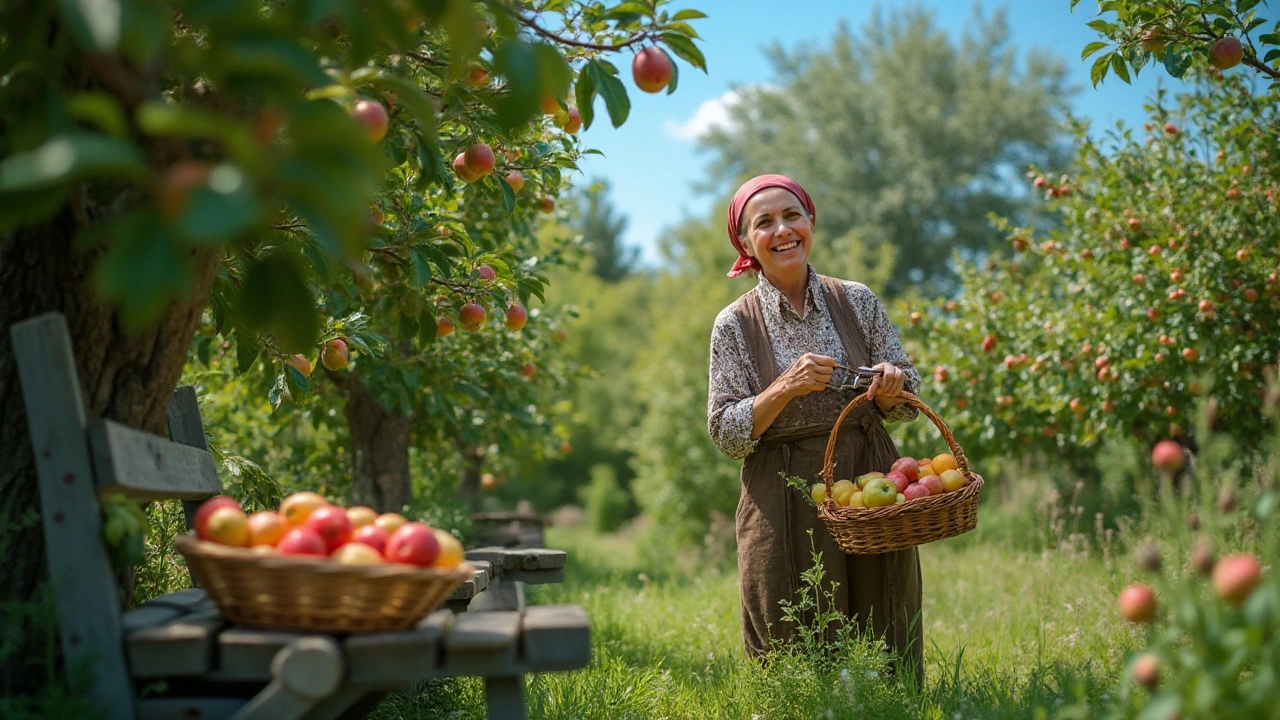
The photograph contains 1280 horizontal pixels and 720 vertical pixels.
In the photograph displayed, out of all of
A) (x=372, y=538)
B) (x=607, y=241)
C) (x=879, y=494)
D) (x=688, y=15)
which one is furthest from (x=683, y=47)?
(x=607, y=241)

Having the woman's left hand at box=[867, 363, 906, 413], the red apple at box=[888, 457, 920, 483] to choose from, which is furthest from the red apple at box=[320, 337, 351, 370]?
the red apple at box=[888, 457, 920, 483]

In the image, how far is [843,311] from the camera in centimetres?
332

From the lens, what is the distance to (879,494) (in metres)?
2.74

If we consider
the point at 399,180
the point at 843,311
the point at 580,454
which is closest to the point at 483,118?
the point at 399,180

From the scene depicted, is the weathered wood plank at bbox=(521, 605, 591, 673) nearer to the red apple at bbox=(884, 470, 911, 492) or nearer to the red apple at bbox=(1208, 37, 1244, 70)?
the red apple at bbox=(884, 470, 911, 492)

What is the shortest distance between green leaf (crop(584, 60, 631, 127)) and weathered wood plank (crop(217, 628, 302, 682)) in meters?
1.25

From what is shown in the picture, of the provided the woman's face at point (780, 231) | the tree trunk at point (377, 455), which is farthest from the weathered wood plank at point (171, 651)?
the tree trunk at point (377, 455)

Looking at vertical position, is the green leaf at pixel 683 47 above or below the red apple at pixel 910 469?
above

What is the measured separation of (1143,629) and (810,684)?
176 centimetres

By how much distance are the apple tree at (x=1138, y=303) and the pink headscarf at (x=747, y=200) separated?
2780 mm

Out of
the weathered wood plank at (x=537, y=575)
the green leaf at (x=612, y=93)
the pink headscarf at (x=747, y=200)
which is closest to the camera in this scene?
the green leaf at (x=612, y=93)

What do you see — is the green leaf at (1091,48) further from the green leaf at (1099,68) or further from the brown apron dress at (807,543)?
the brown apron dress at (807,543)

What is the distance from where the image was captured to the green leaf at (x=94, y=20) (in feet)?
4.24

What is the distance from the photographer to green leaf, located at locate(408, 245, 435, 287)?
2.74 metres
